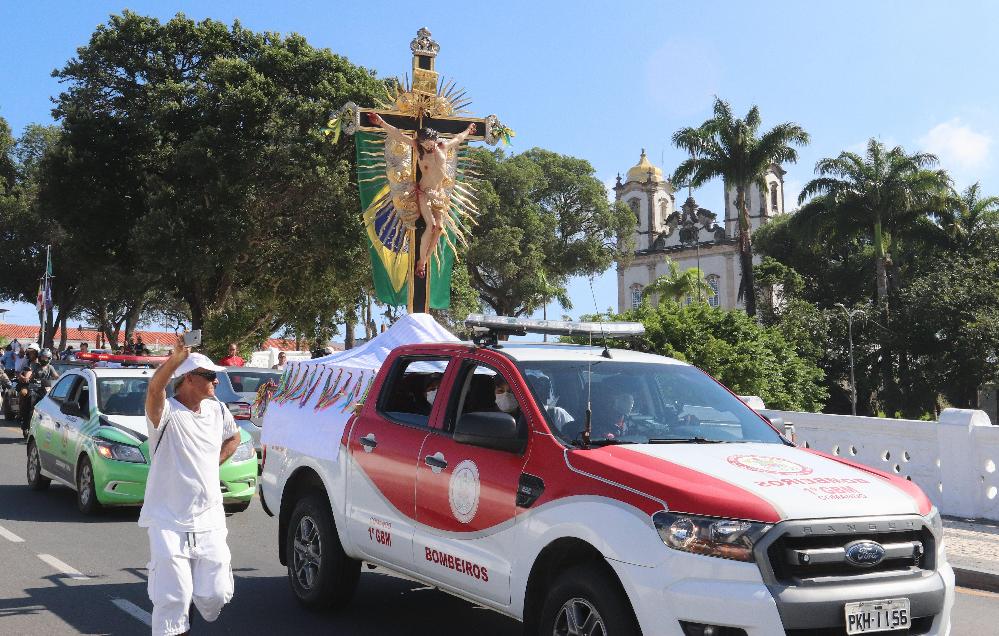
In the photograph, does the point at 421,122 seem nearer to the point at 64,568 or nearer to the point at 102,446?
the point at 102,446

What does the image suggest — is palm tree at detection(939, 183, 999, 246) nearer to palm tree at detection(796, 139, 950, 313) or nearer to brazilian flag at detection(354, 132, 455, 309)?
palm tree at detection(796, 139, 950, 313)

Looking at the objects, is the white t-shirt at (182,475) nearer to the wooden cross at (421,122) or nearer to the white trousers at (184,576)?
the white trousers at (184,576)

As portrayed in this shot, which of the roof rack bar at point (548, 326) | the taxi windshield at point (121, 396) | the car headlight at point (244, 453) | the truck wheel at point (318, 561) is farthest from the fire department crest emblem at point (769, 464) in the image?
the taxi windshield at point (121, 396)

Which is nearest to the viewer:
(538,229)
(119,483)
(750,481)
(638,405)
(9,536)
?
(750,481)

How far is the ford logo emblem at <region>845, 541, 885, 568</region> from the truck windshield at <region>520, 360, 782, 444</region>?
111cm

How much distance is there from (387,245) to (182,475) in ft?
51.7

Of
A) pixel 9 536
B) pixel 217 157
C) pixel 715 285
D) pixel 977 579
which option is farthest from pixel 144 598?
pixel 715 285

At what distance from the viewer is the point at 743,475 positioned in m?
4.39

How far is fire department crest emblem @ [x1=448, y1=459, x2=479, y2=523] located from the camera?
17.2 feet

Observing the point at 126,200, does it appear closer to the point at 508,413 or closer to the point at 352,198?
the point at 352,198

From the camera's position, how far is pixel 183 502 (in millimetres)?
4977

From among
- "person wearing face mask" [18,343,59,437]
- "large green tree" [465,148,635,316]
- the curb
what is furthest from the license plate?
"large green tree" [465,148,635,316]

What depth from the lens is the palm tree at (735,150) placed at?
4644 cm

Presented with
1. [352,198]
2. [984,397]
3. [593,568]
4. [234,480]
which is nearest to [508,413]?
[593,568]
